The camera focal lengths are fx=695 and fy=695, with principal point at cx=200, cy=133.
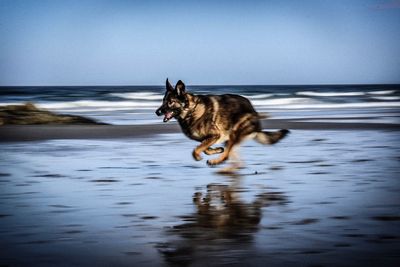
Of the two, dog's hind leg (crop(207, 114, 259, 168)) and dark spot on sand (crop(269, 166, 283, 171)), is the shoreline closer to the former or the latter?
dog's hind leg (crop(207, 114, 259, 168))

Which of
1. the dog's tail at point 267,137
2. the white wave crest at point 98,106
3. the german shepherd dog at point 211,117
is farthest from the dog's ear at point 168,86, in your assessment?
the white wave crest at point 98,106

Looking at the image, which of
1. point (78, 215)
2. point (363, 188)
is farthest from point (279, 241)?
point (363, 188)

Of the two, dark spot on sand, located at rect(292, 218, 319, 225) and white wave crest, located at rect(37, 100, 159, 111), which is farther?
white wave crest, located at rect(37, 100, 159, 111)

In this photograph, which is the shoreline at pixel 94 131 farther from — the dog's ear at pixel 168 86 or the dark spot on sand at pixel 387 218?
the dark spot on sand at pixel 387 218

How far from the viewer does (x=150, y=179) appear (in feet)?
26.2

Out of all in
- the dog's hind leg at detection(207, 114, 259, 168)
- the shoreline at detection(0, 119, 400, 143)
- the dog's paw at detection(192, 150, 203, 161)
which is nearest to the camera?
the dog's paw at detection(192, 150, 203, 161)

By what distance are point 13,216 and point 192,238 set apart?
5.57 feet

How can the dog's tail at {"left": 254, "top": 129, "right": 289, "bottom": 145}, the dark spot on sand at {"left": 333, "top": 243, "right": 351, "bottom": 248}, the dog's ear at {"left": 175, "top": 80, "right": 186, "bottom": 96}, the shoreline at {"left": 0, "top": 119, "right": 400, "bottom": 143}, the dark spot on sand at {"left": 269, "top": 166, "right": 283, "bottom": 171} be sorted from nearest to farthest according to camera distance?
the dark spot on sand at {"left": 333, "top": 243, "right": 351, "bottom": 248}, the dark spot on sand at {"left": 269, "top": 166, "right": 283, "bottom": 171}, the dog's ear at {"left": 175, "top": 80, "right": 186, "bottom": 96}, the dog's tail at {"left": 254, "top": 129, "right": 289, "bottom": 145}, the shoreline at {"left": 0, "top": 119, "right": 400, "bottom": 143}

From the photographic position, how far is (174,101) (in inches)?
374

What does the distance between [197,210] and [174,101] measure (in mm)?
3734

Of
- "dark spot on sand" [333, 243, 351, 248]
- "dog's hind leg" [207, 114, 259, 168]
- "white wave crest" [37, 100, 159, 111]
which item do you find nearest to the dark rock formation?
"dog's hind leg" [207, 114, 259, 168]

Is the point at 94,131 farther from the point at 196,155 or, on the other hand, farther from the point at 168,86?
the point at 196,155

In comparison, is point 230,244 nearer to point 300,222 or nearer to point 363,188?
point 300,222

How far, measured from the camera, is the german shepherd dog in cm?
945
